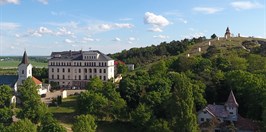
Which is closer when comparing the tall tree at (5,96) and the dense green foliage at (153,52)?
the tall tree at (5,96)

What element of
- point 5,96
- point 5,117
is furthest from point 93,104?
point 5,96

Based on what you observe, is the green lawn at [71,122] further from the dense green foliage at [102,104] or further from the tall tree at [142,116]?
the tall tree at [142,116]

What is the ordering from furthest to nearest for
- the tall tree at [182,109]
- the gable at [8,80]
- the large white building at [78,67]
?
the large white building at [78,67]
the gable at [8,80]
the tall tree at [182,109]

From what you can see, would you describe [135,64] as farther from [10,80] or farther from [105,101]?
[105,101]

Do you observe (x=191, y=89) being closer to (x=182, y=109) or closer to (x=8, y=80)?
(x=182, y=109)

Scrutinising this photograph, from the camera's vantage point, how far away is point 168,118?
52188 mm

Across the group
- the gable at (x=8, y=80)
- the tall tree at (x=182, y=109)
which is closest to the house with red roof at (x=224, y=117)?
the tall tree at (x=182, y=109)

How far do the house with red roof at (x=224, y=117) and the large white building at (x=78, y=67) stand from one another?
127 ft

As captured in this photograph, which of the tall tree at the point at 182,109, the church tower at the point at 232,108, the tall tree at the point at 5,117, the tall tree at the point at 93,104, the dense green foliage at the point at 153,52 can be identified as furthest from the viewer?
the dense green foliage at the point at 153,52

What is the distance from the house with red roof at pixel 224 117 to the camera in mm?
53031

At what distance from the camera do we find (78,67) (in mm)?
91875

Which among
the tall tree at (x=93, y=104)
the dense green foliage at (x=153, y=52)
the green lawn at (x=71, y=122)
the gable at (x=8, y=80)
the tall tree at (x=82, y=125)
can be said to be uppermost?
the dense green foliage at (x=153, y=52)

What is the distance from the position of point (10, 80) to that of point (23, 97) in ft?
50.6

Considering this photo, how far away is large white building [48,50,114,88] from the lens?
90562 millimetres
